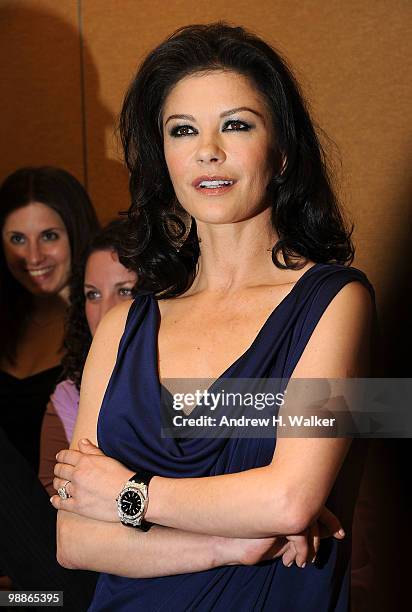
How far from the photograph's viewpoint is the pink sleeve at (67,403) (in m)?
2.16

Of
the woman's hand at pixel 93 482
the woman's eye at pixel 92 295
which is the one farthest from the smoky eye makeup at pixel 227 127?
the woman's eye at pixel 92 295

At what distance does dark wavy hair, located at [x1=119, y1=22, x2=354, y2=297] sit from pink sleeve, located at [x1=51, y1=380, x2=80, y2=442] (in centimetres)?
70

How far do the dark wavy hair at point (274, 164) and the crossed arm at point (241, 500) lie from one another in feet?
0.61

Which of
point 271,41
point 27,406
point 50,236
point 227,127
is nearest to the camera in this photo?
point 227,127

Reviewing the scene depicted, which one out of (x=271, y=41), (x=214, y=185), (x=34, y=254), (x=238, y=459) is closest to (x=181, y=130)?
(x=214, y=185)

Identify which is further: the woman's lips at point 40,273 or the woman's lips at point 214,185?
the woman's lips at point 40,273

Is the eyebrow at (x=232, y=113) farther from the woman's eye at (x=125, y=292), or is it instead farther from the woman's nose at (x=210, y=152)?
the woman's eye at (x=125, y=292)

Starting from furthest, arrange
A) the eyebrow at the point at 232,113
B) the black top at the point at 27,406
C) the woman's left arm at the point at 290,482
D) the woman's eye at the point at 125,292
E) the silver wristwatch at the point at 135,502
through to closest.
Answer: the black top at the point at 27,406 → the woman's eye at the point at 125,292 → the eyebrow at the point at 232,113 → the silver wristwatch at the point at 135,502 → the woman's left arm at the point at 290,482

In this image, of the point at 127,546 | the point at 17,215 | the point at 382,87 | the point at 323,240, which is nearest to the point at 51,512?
the point at 127,546

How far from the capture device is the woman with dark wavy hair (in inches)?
48.5

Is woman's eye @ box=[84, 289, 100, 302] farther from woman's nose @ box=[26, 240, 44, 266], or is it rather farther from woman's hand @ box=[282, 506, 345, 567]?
woman's hand @ box=[282, 506, 345, 567]

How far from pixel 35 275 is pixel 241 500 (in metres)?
1.53

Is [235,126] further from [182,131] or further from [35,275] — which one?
[35,275]

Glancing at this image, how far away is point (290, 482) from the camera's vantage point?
46.0 inches
